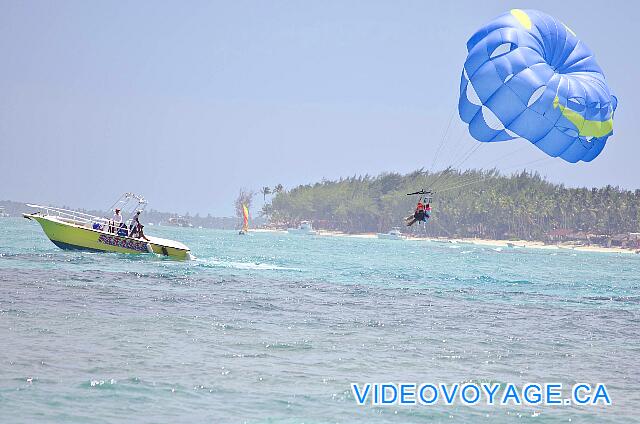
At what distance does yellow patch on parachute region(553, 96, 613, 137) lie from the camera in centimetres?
2789

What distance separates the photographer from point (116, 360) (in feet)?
51.9

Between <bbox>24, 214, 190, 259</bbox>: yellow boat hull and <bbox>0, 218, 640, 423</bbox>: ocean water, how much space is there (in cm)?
664

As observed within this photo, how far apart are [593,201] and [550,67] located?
503 feet

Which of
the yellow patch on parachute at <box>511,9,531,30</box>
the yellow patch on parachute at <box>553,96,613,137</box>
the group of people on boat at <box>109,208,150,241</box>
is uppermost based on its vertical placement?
the yellow patch on parachute at <box>511,9,531,30</box>

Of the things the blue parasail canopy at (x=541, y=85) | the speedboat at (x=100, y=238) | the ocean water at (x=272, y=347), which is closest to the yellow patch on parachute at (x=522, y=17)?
the blue parasail canopy at (x=541, y=85)

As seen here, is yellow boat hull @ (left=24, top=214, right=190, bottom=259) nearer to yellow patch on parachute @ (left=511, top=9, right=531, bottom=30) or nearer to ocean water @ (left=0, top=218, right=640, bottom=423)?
ocean water @ (left=0, top=218, right=640, bottom=423)

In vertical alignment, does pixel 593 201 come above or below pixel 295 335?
above

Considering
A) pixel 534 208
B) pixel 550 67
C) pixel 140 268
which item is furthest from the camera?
pixel 534 208

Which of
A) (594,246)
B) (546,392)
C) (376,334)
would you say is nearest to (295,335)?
(376,334)

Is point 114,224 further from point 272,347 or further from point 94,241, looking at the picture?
point 272,347

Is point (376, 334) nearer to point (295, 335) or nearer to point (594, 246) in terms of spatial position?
point (295, 335)

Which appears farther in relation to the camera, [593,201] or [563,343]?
[593,201]

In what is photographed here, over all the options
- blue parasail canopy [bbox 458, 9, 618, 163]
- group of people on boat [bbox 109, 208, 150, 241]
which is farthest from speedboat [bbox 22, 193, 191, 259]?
blue parasail canopy [bbox 458, 9, 618, 163]

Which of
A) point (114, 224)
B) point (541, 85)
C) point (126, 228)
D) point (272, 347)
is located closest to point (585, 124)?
point (541, 85)
